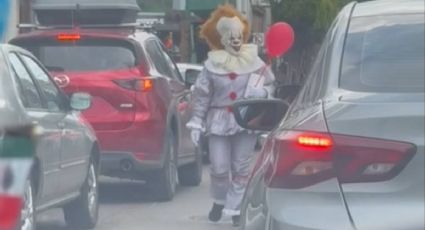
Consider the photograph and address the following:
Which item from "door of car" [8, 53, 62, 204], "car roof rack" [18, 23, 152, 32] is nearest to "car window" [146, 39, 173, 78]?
"car roof rack" [18, 23, 152, 32]

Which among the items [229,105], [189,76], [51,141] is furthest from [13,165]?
[189,76]

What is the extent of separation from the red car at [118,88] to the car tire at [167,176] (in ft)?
0.04

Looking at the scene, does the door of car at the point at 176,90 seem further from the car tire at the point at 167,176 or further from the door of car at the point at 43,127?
the door of car at the point at 43,127

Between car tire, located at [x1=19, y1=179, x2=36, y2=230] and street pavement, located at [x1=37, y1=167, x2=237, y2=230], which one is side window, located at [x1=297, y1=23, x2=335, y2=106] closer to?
car tire, located at [x1=19, y1=179, x2=36, y2=230]

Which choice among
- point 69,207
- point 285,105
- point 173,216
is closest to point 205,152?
point 173,216

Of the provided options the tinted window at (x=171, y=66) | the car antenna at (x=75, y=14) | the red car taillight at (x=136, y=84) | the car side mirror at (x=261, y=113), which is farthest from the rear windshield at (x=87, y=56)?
the car side mirror at (x=261, y=113)

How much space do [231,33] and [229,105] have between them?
2.56 feet

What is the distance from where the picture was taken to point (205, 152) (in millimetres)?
18297

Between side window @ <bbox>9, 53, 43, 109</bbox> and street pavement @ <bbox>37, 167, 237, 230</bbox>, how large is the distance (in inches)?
74.2

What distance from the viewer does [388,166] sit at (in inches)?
180

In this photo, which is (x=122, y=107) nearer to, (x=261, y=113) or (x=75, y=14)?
(x=75, y=14)

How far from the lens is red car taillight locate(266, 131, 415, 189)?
457 cm

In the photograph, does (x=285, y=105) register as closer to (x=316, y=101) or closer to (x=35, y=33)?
(x=316, y=101)

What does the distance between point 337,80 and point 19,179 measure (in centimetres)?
227
